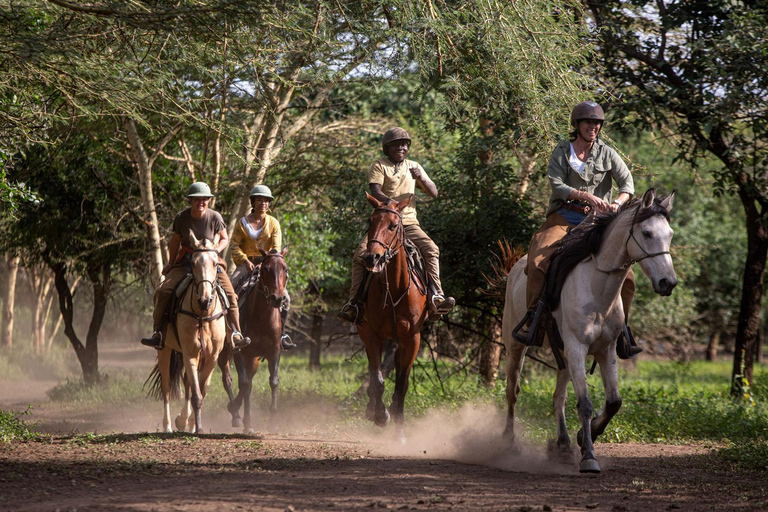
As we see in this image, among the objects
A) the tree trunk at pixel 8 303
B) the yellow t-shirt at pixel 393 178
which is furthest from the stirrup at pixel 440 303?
the tree trunk at pixel 8 303

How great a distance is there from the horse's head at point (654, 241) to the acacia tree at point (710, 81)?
219 inches

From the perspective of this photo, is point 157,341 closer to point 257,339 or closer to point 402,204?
point 257,339

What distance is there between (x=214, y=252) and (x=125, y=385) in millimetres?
9853

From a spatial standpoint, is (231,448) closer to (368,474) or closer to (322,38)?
(368,474)

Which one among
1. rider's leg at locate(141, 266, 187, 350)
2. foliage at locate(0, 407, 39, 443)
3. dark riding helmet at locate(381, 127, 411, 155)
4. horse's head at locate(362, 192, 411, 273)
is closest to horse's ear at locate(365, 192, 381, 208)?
horse's head at locate(362, 192, 411, 273)

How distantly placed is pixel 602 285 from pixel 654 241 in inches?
30.0

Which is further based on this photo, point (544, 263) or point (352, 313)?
point (352, 313)

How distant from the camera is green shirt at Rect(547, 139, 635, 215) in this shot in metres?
8.53

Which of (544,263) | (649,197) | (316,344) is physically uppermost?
(649,197)

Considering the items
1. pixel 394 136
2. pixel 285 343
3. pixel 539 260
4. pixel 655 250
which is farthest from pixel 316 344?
pixel 655 250

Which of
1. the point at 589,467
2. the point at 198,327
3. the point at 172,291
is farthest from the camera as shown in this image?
the point at 172,291

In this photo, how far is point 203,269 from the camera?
1020 centimetres

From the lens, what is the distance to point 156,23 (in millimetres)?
7461

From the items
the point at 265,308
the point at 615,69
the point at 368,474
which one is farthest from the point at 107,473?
the point at 615,69
